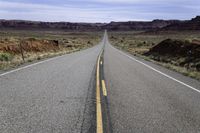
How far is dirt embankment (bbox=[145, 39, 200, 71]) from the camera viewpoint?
23.1 meters

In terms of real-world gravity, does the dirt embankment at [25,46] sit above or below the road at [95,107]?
below

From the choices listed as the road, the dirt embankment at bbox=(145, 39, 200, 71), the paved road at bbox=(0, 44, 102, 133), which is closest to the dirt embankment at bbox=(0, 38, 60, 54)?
the dirt embankment at bbox=(145, 39, 200, 71)

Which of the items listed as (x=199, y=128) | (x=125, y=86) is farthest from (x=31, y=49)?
(x=199, y=128)

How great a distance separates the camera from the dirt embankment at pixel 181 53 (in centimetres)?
2305

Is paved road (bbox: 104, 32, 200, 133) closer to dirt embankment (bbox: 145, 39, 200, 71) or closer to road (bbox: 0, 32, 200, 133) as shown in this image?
road (bbox: 0, 32, 200, 133)

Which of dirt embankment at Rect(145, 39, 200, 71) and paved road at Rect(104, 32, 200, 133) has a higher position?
paved road at Rect(104, 32, 200, 133)

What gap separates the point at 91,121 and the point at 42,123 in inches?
39.4

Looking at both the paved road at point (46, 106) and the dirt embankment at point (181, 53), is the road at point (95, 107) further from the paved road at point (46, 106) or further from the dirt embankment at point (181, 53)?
the dirt embankment at point (181, 53)

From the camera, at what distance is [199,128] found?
20.1 feet

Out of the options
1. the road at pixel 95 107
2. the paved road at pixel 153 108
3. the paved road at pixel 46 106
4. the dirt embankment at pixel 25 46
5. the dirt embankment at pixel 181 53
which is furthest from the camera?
the dirt embankment at pixel 25 46

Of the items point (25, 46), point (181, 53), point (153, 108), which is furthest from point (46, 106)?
point (25, 46)

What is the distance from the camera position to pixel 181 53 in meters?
29.2

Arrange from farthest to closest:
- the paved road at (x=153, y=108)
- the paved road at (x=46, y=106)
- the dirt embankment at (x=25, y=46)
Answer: the dirt embankment at (x=25, y=46) < the paved road at (x=153, y=108) < the paved road at (x=46, y=106)

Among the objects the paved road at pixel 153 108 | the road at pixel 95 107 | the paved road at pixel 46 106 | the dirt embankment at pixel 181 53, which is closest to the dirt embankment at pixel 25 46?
the dirt embankment at pixel 181 53
